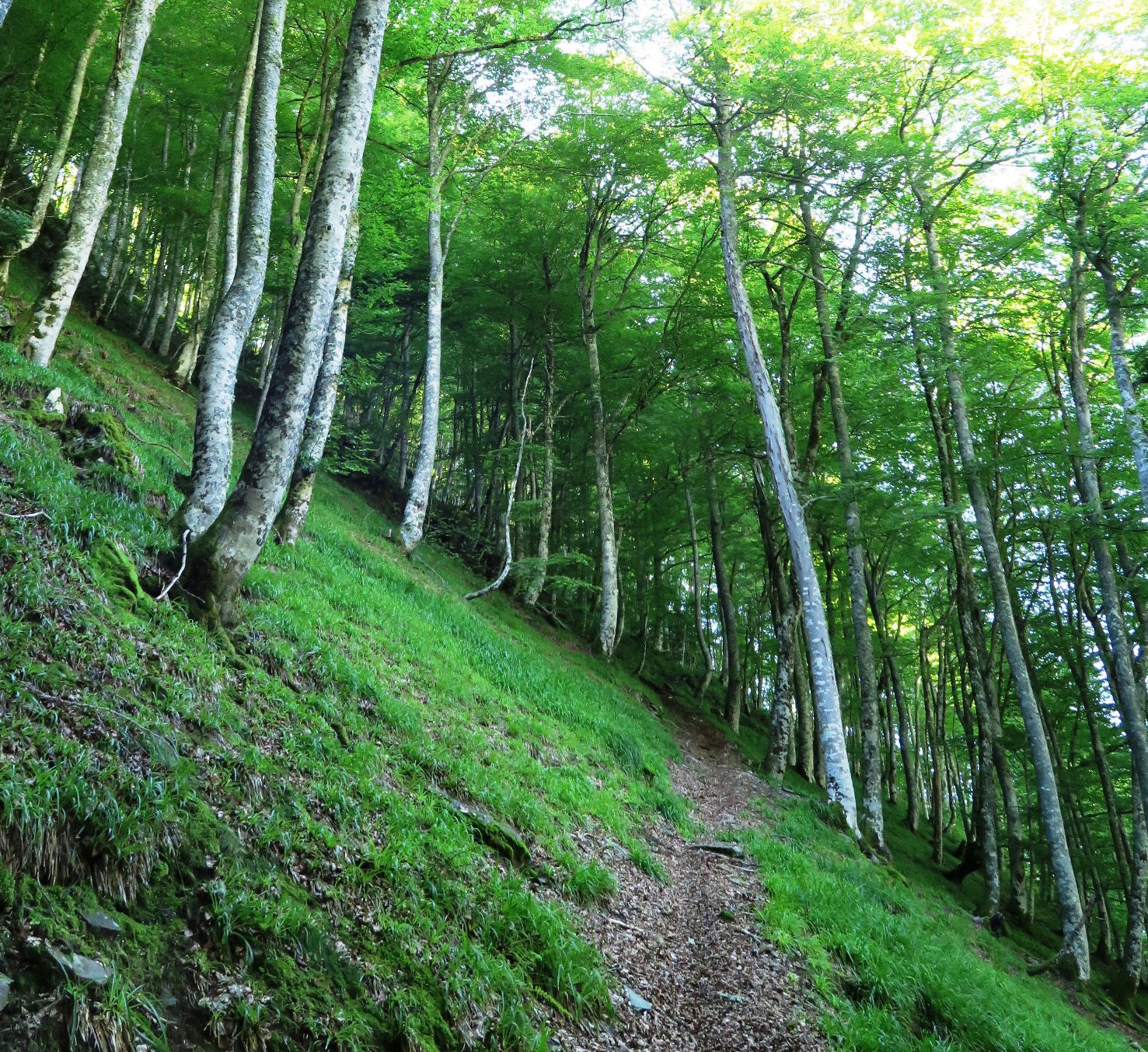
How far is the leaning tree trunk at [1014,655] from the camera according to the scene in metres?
12.2

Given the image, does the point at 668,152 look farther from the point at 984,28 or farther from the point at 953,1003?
the point at 953,1003

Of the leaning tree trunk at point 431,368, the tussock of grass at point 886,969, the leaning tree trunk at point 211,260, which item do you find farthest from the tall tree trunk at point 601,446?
the leaning tree trunk at point 211,260

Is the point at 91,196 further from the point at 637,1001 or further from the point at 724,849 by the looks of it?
the point at 724,849

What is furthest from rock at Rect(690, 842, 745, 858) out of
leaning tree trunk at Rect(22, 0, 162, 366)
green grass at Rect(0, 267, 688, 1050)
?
leaning tree trunk at Rect(22, 0, 162, 366)

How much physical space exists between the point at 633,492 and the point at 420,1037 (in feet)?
74.9

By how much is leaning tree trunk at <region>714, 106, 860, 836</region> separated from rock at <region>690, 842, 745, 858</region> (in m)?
3.45

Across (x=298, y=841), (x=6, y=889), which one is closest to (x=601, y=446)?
(x=298, y=841)

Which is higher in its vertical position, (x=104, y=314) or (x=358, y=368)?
(x=358, y=368)

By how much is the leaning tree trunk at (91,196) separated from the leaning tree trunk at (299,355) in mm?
4396

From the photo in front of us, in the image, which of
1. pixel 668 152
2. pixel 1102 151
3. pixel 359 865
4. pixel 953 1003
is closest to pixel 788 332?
pixel 668 152

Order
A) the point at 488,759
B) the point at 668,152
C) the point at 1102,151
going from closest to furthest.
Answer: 1. the point at 488,759
2. the point at 1102,151
3. the point at 668,152

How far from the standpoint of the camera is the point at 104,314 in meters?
18.4

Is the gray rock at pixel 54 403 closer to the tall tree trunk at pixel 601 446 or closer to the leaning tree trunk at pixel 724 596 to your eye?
the tall tree trunk at pixel 601 446

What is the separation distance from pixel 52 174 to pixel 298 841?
13.3 meters
